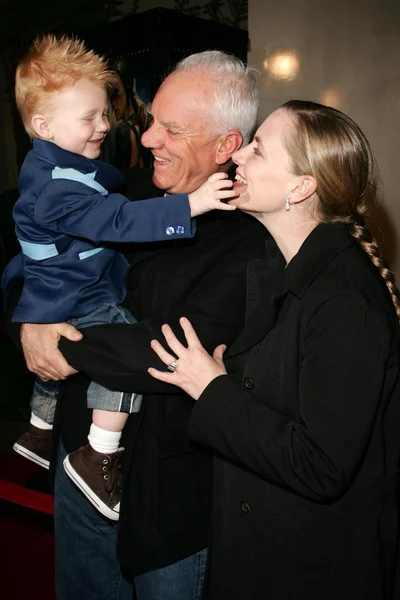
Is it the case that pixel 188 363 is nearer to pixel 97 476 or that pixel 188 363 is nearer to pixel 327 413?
pixel 327 413

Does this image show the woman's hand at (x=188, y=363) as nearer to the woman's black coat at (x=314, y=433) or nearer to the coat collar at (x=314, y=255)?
the woman's black coat at (x=314, y=433)

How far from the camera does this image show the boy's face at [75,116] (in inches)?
80.7

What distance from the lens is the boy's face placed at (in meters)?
2.05

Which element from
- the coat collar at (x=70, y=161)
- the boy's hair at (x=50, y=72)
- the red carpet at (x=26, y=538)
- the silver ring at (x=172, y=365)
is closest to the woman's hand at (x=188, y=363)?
the silver ring at (x=172, y=365)

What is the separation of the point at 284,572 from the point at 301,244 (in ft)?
2.71

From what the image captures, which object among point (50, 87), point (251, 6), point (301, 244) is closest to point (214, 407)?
point (301, 244)

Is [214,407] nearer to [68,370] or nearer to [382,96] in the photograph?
[68,370]

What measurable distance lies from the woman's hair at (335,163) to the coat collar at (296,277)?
0.06 meters

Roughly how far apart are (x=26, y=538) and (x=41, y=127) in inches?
93.6

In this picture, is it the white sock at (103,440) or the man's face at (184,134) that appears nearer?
the white sock at (103,440)

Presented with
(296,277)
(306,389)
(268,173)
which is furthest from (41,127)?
(306,389)

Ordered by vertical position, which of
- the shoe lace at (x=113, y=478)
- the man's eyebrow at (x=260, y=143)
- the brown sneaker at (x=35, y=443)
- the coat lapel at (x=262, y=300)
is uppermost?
the man's eyebrow at (x=260, y=143)

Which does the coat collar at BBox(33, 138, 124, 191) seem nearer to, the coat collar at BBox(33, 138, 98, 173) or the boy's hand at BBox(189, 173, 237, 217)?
the coat collar at BBox(33, 138, 98, 173)

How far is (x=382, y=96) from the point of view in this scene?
351cm
